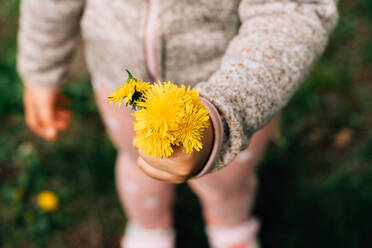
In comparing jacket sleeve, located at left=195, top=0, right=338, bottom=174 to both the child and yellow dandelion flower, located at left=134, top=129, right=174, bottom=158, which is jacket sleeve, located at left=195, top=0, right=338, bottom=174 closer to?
the child

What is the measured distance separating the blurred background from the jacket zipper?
2.61ft

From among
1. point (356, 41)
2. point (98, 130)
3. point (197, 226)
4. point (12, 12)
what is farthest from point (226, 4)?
point (12, 12)

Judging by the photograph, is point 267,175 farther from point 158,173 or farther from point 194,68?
point 158,173

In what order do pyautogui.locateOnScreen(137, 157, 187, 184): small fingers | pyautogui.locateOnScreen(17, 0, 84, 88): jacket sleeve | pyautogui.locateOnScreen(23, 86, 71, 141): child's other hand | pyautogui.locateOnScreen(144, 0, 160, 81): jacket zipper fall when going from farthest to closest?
1. pyautogui.locateOnScreen(23, 86, 71, 141): child's other hand
2. pyautogui.locateOnScreen(17, 0, 84, 88): jacket sleeve
3. pyautogui.locateOnScreen(144, 0, 160, 81): jacket zipper
4. pyautogui.locateOnScreen(137, 157, 187, 184): small fingers

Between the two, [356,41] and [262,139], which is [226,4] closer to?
[262,139]

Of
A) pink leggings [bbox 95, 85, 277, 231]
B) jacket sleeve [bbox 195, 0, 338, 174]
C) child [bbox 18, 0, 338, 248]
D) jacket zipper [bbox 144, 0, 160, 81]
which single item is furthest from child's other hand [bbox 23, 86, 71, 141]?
jacket sleeve [bbox 195, 0, 338, 174]

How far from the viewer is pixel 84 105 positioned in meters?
1.82

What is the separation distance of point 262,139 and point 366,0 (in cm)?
134

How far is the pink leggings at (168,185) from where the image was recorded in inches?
41.9

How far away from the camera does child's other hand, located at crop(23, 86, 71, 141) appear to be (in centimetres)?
113

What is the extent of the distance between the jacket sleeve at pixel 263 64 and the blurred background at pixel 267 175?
91 cm

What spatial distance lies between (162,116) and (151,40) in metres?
0.40

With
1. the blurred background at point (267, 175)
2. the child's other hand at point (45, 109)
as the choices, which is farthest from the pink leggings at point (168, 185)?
the blurred background at point (267, 175)

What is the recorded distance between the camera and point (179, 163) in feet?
1.95
